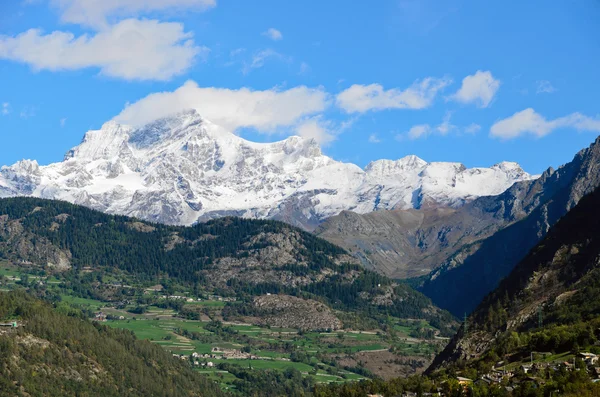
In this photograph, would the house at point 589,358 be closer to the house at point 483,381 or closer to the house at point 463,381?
the house at point 483,381

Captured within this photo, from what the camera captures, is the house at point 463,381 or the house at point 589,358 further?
the house at point 463,381

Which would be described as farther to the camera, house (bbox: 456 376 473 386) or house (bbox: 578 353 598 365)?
house (bbox: 456 376 473 386)

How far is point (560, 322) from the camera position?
195 metres

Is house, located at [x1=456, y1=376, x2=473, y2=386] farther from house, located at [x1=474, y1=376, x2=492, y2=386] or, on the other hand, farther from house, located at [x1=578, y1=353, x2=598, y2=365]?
house, located at [x1=578, y1=353, x2=598, y2=365]

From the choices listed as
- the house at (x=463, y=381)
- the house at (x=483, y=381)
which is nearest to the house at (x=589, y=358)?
the house at (x=483, y=381)

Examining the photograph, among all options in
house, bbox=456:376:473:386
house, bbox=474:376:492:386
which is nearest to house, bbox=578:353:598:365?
house, bbox=474:376:492:386

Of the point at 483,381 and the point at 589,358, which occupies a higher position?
the point at 589,358

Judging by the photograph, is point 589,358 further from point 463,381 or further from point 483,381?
point 463,381

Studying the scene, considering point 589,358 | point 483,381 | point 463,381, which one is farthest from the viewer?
point 463,381

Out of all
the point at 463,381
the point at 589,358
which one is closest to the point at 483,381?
the point at 463,381

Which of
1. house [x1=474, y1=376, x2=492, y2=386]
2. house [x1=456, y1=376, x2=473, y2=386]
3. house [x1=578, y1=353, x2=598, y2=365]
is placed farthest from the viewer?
house [x1=456, y1=376, x2=473, y2=386]

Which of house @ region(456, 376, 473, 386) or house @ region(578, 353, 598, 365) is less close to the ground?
house @ region(578, 353, 598, 365)

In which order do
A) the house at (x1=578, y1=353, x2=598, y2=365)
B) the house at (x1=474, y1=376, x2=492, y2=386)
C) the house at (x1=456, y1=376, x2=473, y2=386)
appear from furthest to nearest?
1. the house at (x1=456, y1=376, x2=473, y2=386)
2. the house at (x1=474, y1=376, x2=492, y2=386)
3. the house at (x1=578, y1=353, x2=598, y2=365)

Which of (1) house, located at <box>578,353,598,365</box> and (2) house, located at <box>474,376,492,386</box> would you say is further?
(2) house, located at <box>474,376,492,386</box>
